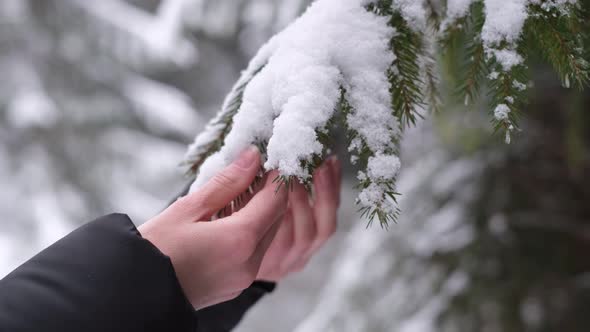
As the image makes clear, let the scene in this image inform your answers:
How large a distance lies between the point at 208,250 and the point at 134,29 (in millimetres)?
2573

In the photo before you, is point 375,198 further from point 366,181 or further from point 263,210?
point 263,210

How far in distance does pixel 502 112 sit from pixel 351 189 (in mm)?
1151

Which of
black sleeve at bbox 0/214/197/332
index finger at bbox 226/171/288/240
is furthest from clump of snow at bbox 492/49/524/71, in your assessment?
black sleeve at bbox 0/214/197/332

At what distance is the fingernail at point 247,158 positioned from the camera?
1.77ft

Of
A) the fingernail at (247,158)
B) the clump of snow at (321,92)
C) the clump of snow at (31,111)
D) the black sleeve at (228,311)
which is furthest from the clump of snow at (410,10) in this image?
the clump of snow at (31,111)

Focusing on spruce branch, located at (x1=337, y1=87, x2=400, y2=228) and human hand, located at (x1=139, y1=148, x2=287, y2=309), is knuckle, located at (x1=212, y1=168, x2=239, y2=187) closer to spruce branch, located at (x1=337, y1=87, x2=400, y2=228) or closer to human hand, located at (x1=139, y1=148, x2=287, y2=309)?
human hand, located at (x1=139, y1=148, x2=287, y2=309)

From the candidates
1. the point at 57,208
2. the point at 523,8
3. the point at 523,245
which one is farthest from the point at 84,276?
the point at 57,208

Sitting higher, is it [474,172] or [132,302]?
[132,302]

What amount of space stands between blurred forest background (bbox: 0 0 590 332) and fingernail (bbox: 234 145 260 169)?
32cm

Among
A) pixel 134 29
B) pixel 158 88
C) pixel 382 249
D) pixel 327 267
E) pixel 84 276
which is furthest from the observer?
pixel 327 267

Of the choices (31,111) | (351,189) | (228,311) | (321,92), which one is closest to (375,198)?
(321,92)

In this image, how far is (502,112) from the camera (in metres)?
0.49

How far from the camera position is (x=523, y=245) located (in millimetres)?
1512

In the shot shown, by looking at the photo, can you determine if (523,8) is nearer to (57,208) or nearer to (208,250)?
(208,250)
